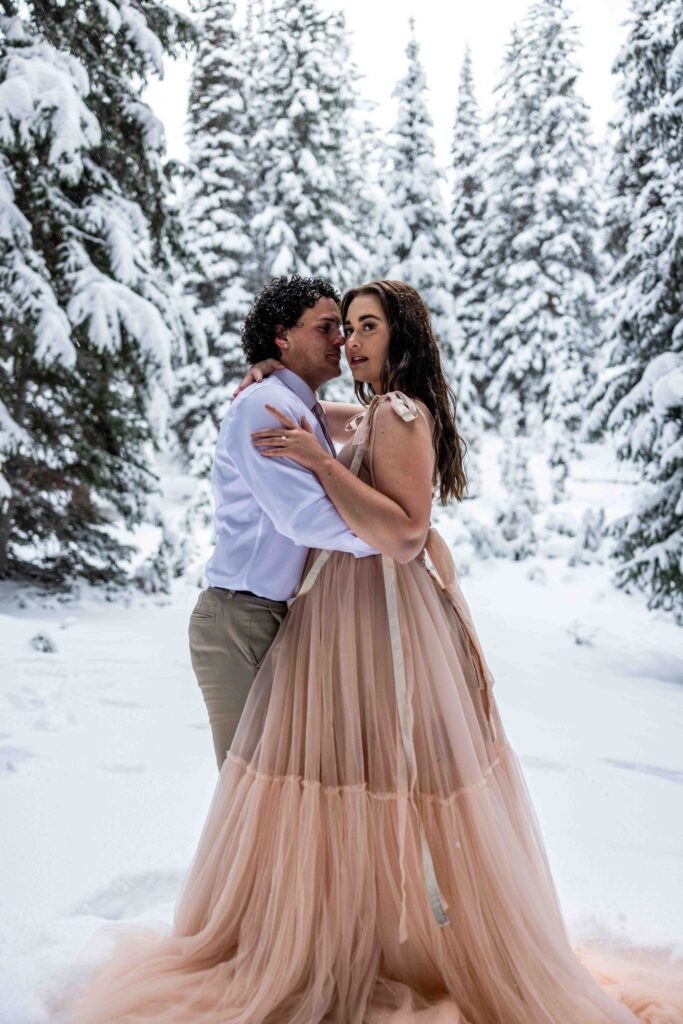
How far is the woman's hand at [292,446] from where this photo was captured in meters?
2.36

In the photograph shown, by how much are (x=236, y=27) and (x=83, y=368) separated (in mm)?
14142

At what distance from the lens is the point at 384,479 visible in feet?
8.01

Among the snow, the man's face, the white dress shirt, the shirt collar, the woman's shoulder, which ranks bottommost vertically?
the white dress shirt

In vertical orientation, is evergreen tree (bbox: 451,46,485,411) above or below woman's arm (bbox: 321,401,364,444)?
above

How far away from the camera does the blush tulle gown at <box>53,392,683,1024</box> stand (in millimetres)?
2338

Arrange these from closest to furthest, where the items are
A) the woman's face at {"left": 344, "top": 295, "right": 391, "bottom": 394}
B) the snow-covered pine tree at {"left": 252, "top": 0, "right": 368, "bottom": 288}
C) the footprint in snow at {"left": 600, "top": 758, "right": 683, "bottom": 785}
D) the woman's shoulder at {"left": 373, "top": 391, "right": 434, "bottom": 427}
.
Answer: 1. the woman's shoulder at {"left": 373, "top": 391, "right": 434, "bottom": 427}
2. the woman's face at {"left": 344, "top": 295, "right": 391, "bottom": 394}
3. the footprint in snow at {"left": 600, "top": 758, "right": 683, "bottom": 785}
4. the snow-covered pine tree at {"left": 252, "top": 0, "right": 368, "bottom": 288}

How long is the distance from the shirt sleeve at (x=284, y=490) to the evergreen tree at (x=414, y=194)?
14528 millimetres

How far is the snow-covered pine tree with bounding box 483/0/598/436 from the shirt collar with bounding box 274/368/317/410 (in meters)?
19.6

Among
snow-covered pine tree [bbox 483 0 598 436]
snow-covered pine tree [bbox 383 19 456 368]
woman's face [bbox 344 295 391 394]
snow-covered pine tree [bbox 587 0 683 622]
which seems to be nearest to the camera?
woman's face [bbox 344 295 391 394]

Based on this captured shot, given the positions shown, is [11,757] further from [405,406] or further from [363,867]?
[405,406]

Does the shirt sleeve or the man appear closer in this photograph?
the shirt sleeve

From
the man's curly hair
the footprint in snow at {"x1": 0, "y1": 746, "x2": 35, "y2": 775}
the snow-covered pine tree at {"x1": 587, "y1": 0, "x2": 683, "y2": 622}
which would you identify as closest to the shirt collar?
the man's curly hair

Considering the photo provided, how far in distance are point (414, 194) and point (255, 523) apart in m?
15.3

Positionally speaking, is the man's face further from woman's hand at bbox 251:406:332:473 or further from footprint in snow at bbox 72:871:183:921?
footprint in snow at bbox 72:871:183:921
